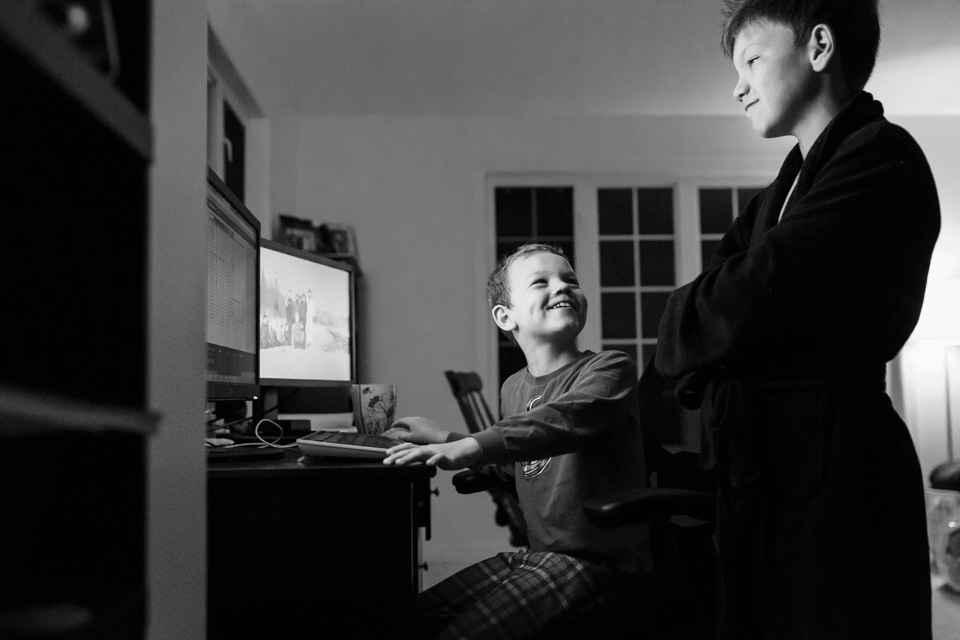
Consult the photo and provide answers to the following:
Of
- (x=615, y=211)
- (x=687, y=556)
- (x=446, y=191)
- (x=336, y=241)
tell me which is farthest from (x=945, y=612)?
(x=446, y=191)

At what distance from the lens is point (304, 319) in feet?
6.77

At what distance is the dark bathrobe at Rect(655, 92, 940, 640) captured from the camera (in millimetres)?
916

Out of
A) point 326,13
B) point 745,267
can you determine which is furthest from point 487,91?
point 745,267

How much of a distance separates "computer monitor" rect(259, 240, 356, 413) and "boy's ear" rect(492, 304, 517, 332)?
1.72ft

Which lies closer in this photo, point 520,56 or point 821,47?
point 821,47

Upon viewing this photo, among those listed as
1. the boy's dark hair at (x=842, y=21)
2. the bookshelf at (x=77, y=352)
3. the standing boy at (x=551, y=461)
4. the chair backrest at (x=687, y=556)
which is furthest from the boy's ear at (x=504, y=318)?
the bookshelf at (x=77, y=352)

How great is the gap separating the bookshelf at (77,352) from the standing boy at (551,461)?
53cm

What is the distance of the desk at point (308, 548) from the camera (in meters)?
1.09

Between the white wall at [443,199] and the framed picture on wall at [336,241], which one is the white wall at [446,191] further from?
the framed picture on wall at [336,241]

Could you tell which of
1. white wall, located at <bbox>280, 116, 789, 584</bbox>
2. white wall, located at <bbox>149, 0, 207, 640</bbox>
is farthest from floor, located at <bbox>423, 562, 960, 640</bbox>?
white wall, located at <bbox>149, 0, 207, 640</bbox>

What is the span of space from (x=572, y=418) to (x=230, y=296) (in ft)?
2.25

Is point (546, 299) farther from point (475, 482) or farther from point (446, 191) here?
point (446, 191)

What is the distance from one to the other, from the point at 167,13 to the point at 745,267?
66 cm

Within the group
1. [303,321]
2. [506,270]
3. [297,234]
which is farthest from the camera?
[297,234]
